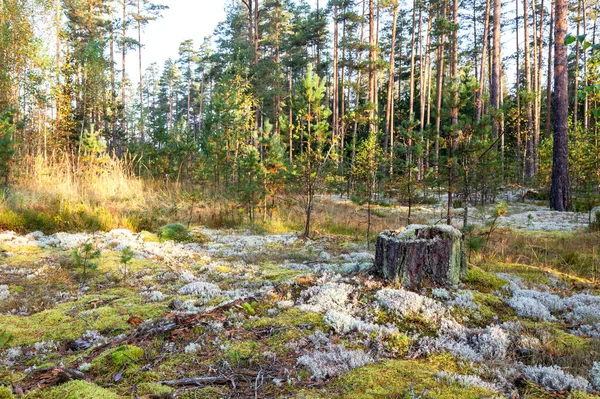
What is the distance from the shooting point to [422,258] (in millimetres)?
3611

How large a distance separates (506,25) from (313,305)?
34.0 meters

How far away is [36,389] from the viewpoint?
185cm

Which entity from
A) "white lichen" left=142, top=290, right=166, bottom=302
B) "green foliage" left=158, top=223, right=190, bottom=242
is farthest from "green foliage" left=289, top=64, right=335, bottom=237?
"white lichen" left=142, top=290, right=166, bottom=302

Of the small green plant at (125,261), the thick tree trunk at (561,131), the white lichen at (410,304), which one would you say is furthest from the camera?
the thick tree trunk at (561,131)

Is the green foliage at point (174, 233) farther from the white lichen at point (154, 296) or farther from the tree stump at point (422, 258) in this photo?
the tree stump at point (422, 258)

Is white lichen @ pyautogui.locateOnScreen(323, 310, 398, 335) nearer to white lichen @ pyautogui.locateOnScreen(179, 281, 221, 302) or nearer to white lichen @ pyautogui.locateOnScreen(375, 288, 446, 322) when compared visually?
white lichen @ pyautogui.locateOnScreen(375, 288, 446, 322)

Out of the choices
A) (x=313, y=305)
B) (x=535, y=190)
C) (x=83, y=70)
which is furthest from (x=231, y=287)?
(x=83, y=70)

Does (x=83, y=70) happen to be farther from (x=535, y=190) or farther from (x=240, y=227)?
(x=535, y=190)

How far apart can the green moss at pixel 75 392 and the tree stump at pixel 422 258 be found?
268 cm

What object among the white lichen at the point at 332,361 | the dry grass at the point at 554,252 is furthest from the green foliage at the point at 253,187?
the white lichen at the point at 332,361

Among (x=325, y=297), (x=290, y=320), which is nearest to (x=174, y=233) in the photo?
(x=325, y=297)

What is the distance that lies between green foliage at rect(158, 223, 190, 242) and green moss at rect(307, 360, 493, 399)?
616 cm

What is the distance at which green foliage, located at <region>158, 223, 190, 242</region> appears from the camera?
7461mm

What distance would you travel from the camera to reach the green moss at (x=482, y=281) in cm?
384
